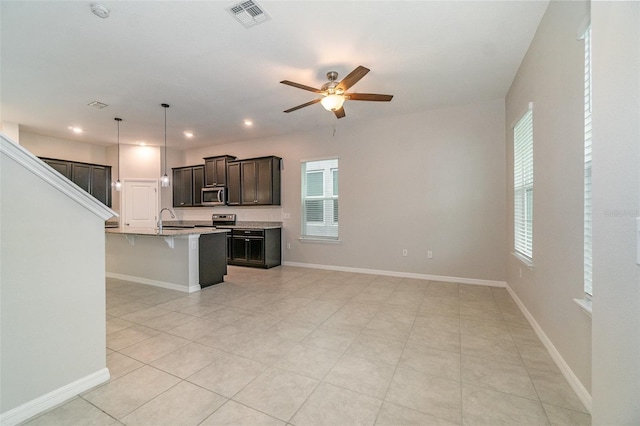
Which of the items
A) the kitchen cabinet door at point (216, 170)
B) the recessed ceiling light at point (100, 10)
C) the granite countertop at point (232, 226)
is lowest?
the granite countertop at point (232, 226)

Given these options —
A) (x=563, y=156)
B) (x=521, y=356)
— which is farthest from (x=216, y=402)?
(x=563, y=156)

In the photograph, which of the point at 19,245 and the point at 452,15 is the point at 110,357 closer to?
the point at 19,245

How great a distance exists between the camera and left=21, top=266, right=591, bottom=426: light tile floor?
1567 mm

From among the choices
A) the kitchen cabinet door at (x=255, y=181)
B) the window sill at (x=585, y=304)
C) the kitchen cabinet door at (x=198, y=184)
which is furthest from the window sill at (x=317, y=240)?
the window sill at (x=585, y=304)

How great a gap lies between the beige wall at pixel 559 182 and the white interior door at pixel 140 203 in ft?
26.2

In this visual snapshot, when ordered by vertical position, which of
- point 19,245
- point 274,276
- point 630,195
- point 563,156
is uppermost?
point 563,156

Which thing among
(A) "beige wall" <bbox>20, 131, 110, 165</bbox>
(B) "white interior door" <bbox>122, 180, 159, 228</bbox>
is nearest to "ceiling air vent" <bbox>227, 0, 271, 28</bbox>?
(B) "white interior door" <bbox>122, 180, 159, 228</bbox>

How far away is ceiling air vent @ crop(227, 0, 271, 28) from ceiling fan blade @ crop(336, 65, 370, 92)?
91cm

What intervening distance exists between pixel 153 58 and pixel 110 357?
10.1 ft

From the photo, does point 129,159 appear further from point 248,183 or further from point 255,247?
point 255,247

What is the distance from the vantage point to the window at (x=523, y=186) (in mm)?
2973

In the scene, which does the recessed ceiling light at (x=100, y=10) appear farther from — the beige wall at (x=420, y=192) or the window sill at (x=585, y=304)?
the window sill at (x=585, y=304)

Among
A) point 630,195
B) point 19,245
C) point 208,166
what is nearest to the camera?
point 630,195

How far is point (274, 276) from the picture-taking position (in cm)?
494
